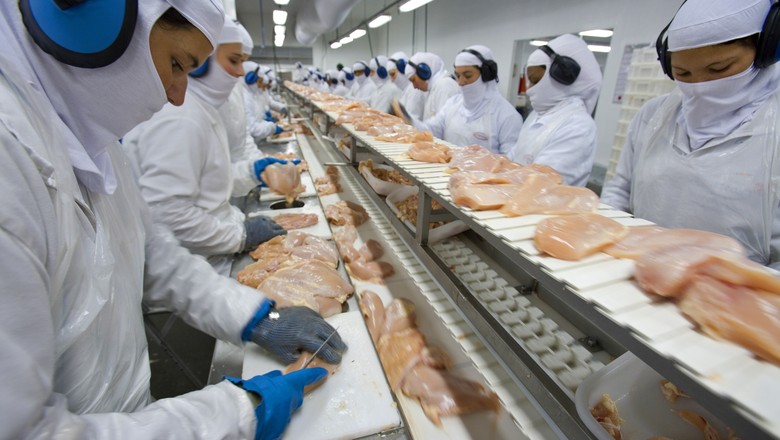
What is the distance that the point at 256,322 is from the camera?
1373 mm

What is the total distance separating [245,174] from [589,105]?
2.94 meters

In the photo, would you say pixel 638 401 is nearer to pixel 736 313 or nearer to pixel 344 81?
pixel 736 313

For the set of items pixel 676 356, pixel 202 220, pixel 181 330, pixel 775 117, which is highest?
pixel 775 117

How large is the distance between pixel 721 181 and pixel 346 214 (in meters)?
2.12

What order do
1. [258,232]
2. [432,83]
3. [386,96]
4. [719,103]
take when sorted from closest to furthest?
[719,103] < [258,232] < [432,83] < [386,96]

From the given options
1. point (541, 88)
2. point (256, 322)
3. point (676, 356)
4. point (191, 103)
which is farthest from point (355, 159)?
point (676, 356)

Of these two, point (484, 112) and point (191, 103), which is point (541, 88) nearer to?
point (484, 112)

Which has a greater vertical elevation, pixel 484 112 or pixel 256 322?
pixel 484 112

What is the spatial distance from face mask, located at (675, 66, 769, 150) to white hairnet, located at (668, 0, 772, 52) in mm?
168

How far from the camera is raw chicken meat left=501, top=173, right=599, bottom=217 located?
1.06 metres

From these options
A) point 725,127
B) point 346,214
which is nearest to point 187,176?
point 346,214

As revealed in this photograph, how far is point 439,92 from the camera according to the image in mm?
6195

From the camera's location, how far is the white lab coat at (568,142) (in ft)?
8.17

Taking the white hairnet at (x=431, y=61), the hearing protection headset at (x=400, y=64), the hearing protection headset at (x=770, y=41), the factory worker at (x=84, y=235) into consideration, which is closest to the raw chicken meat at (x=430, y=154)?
the factory worker at (x=84, y=235)
